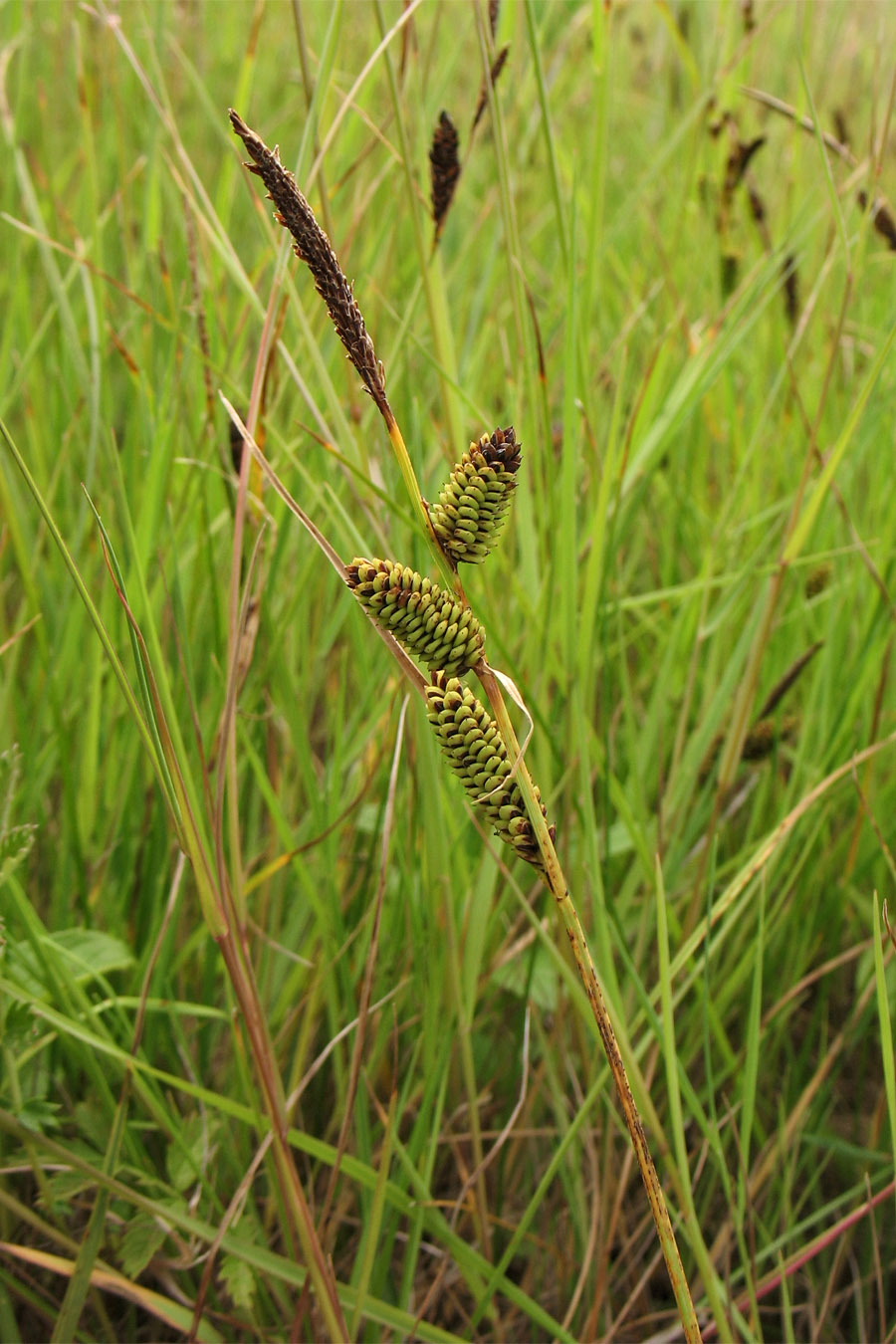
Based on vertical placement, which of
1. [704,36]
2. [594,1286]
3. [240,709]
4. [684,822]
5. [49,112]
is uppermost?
[49,112]

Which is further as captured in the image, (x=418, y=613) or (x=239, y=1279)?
(x=239, y=1279)

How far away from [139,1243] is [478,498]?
0.66m

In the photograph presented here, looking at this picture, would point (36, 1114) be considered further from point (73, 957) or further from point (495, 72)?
point (495, 72)

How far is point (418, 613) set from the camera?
0.39 m

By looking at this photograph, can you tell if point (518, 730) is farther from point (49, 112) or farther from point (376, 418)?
point (49, 112)

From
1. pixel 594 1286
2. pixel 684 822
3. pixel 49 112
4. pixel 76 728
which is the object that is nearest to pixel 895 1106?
pixel 594 1286

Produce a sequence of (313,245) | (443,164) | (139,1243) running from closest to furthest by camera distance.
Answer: (313,245) → (443,164) → (139,1243)

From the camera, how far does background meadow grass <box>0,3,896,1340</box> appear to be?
761mm

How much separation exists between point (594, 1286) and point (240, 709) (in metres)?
0.58

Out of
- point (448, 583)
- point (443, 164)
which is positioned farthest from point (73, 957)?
point (443, 164)

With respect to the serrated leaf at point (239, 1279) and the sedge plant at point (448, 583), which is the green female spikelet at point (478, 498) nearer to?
the sedge plant at point (448, 583)

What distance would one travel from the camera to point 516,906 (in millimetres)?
1053

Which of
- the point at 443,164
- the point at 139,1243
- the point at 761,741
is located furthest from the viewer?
the point at 761,741

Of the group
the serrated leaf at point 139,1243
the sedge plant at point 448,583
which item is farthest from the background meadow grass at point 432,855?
the sedge plant at point 448,583
